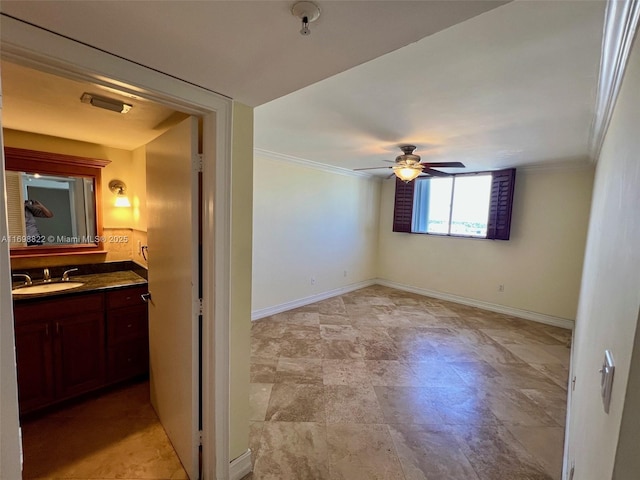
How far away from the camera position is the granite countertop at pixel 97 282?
79.4 inches

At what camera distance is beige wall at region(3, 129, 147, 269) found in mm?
2525

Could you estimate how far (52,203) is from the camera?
2.51m

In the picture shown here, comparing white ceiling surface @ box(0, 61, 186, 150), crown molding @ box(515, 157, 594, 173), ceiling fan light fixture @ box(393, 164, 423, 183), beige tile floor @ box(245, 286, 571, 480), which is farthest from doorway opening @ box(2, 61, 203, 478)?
crown molding @ box(515, 157, 594, 173)

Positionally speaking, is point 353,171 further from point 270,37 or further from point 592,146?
point 270,37

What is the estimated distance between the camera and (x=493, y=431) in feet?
6.90

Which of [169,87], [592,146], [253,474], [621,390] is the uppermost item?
[592,146]

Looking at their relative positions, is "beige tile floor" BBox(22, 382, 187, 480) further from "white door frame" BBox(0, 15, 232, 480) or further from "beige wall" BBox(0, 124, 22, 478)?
"beige wall" BBox(0, 124, 22, 478)

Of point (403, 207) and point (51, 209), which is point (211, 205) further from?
point (403, 207)

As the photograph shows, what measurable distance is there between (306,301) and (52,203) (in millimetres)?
3359

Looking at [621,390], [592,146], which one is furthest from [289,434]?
[592,146]

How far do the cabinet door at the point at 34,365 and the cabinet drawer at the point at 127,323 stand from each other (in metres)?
0.37

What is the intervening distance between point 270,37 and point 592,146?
3.55 m

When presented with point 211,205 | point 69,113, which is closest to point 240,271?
point 211,205

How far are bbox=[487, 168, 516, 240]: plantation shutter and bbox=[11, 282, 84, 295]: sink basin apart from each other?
5217 mm
